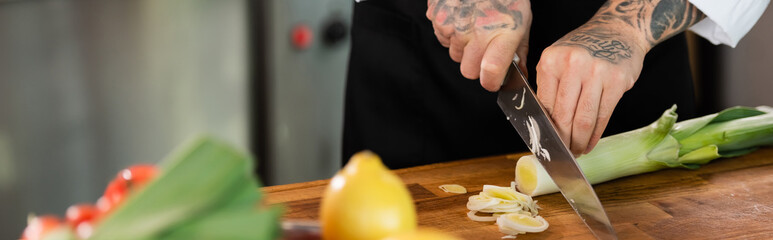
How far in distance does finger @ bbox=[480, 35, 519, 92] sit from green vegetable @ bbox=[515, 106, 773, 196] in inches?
4.8

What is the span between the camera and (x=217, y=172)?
42 centimetres

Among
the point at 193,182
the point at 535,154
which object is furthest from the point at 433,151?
the point at 193,182

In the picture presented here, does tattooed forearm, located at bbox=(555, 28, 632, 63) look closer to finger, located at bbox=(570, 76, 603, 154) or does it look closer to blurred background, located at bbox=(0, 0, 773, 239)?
finger, located at bbox=(570, 76, 603, 154)

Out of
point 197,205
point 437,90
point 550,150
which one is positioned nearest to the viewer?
point 197,205

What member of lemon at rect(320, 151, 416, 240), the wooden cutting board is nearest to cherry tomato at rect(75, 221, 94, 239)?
lemon at rect(320, 151, 416, 240)

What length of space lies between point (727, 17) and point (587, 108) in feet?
1.01

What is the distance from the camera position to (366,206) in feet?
1.56

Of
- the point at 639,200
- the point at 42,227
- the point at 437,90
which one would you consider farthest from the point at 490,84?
the point at 42,227

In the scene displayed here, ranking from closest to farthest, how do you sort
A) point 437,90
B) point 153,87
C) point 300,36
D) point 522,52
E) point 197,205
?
1. point 197,205
2. point 522,52
3. point 437,90
4. point 153,87
5. point 300,36

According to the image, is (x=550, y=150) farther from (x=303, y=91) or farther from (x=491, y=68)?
(x=303, y=91)

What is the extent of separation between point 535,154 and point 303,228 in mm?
563

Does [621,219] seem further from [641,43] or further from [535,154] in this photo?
[641,43]

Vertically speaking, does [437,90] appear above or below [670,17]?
below

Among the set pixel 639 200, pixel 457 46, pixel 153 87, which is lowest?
pixel 639 200
